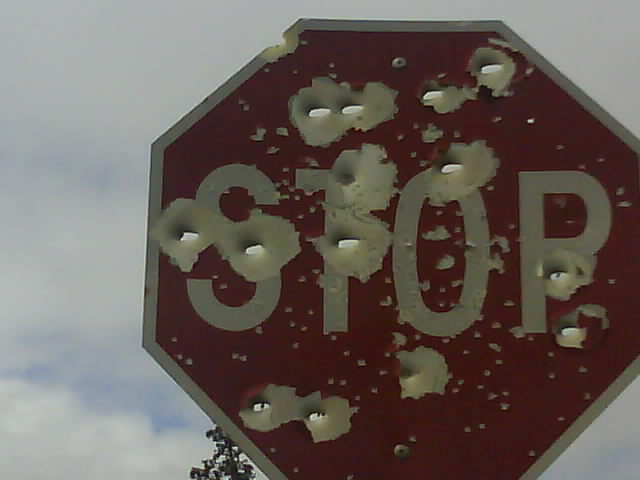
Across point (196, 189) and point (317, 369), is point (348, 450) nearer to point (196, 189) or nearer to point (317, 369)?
point (317, 369)

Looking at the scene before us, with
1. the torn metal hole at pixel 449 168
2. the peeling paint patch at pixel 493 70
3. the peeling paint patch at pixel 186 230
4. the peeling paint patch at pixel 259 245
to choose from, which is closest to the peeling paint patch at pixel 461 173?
the torn metal hole at pixel 449 168

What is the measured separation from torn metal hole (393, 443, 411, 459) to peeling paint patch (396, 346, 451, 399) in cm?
9

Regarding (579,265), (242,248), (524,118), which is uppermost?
(242,248)

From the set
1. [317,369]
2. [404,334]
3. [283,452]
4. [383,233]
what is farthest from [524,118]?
[283,452]

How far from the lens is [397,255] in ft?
6.21

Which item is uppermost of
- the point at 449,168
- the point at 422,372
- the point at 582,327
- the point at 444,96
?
the point at 444,96

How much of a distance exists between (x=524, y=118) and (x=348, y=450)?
2.21 feet

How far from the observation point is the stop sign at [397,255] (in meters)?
1.79

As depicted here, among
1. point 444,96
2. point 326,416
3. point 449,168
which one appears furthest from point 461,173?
point 326,416

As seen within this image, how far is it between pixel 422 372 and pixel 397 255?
0.70ft

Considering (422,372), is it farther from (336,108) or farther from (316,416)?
(336,108)

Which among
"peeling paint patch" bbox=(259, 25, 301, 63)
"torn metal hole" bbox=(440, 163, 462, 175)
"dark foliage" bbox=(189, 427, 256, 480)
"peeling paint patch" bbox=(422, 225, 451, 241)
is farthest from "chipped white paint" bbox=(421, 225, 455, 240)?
"dark foliage" bbox=(189, 427, 256, 480)

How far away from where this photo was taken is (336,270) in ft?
6.23

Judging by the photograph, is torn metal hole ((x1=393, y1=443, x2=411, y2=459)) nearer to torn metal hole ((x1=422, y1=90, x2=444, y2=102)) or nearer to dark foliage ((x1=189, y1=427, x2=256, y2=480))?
torn metal hole ((x1=422, y1=90, x2=444, y2=102))
